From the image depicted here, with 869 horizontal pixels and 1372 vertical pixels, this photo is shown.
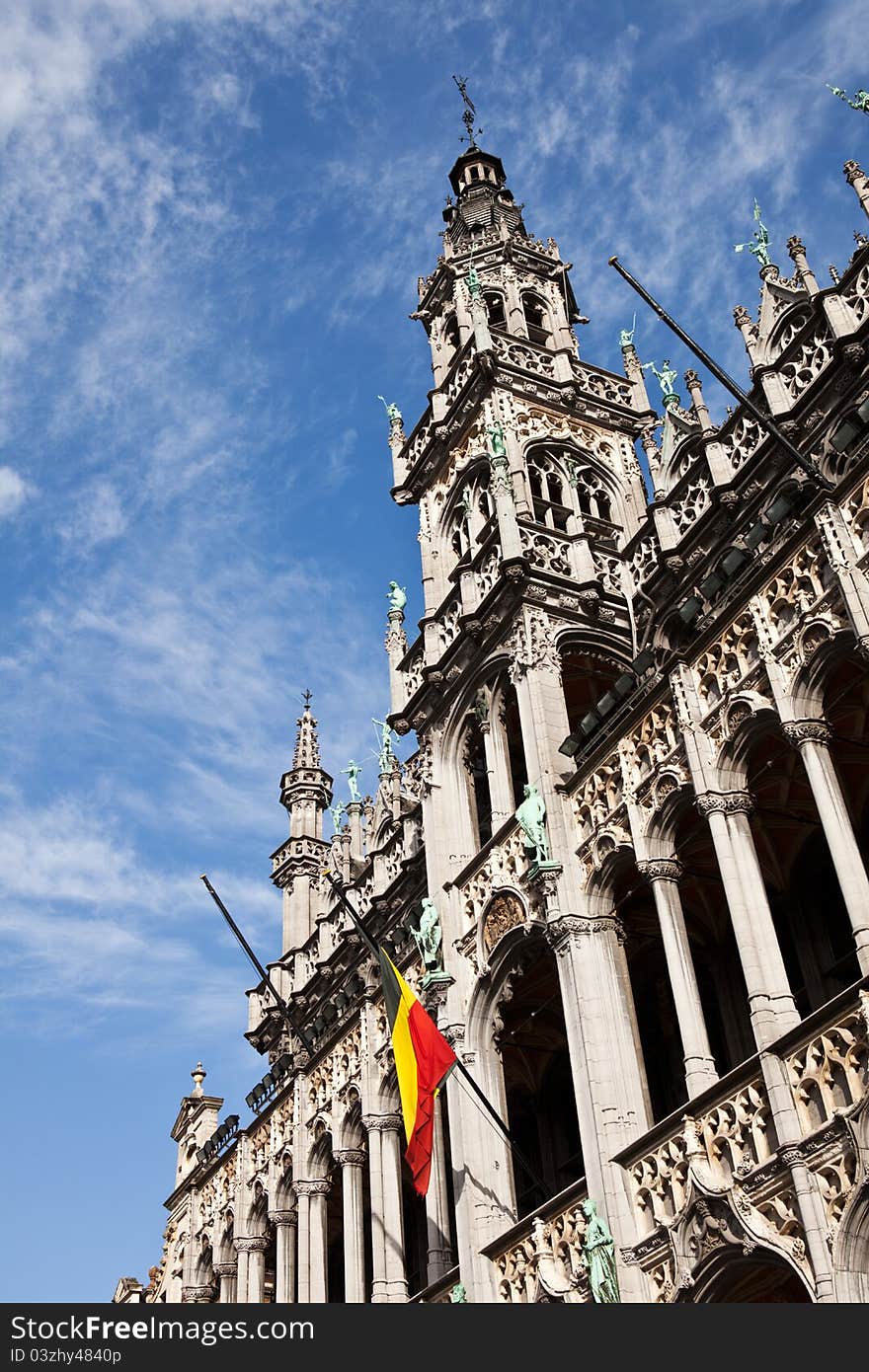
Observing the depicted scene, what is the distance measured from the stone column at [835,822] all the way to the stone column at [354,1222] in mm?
14383

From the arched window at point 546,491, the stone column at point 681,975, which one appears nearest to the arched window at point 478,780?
the arched window at point 546,491

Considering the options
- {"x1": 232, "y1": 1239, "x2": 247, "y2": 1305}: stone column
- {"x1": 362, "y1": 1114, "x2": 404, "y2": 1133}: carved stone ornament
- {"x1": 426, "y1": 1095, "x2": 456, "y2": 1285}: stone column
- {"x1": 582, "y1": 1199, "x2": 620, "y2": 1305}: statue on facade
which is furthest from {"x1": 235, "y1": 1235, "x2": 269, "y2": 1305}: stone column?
{"x1": 582, "y1": 1199, "x2": 620, "y2": 1305}: statue on facade

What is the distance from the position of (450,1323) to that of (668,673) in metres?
10.2

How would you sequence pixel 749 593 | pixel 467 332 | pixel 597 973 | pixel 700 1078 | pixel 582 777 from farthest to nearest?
pixel 467 332
pixel 582 777
pixel 597 973
pixel 749 593
pixel 700 1078

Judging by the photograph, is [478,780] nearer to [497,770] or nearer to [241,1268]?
[497,770]

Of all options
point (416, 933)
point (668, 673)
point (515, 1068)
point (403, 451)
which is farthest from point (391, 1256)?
point (403, 451)

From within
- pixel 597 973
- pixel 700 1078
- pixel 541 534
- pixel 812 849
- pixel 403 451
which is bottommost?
pixel 700 1078

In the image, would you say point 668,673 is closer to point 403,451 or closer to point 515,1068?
point 515,1068

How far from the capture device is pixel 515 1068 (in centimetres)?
2759

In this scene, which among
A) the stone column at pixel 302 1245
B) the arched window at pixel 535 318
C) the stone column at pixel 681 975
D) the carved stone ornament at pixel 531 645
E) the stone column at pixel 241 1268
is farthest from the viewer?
the arched window at pixel 535 318

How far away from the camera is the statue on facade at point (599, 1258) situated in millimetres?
18781

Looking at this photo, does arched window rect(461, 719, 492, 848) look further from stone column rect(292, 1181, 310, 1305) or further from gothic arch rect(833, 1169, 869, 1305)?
gothic arch rect(833, 1169, 869, 1305)

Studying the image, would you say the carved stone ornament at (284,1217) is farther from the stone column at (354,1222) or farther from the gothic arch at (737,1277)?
the gothic arch at (737,1277)

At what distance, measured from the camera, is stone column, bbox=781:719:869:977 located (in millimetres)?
16953
